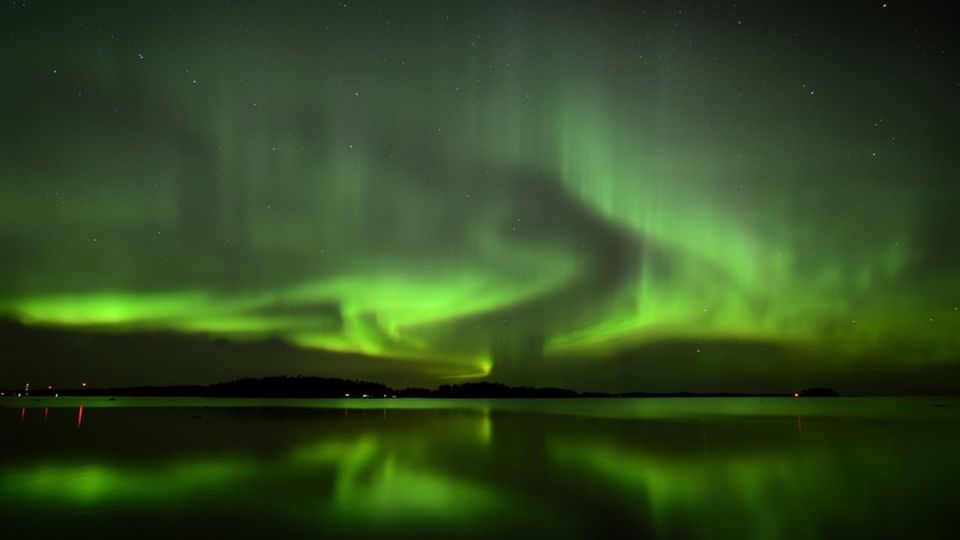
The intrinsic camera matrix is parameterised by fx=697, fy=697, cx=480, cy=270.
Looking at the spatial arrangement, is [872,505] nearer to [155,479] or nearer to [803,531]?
[803,531]

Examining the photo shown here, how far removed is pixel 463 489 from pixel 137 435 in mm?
30945

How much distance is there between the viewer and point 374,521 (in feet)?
51.3

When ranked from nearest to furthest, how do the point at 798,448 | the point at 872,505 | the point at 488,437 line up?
1. the point at 872,505
2. the point at 798,448
3. the point at 488,437

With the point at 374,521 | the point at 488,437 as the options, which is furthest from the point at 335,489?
the point at 488,437

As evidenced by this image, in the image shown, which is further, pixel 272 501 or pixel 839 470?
pixel 839 470

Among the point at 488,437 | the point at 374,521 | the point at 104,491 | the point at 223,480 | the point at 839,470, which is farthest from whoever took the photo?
the point at 488,437

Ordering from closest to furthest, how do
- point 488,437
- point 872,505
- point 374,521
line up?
point 374,521, point 872,505, point 488,437

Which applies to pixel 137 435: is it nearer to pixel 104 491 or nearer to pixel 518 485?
pixel 104 491

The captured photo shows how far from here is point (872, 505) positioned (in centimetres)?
1791

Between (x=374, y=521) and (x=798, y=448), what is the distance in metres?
25.9

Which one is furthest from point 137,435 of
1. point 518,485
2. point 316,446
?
point 518,485

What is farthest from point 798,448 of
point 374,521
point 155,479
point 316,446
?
point 155,479

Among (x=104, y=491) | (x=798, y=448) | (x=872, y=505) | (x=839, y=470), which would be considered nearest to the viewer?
(x=872, y=505)

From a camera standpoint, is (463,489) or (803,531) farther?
(463,489)
